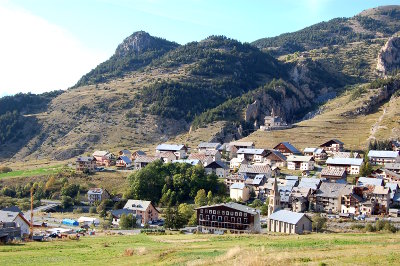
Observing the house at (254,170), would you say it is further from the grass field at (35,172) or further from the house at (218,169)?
the grass field at (35,172)

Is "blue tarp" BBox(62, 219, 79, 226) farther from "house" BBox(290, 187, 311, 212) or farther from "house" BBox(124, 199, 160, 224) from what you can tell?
"house" BBox(290, 187, 311, 212)

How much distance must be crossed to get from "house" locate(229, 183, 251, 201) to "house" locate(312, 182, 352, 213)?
41.3 ft

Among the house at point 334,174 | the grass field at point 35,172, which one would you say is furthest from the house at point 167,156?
the house at point 334,174

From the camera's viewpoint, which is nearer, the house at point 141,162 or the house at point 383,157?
the house at point 383,157

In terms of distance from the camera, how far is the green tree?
82.6 metres

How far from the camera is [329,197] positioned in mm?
80062

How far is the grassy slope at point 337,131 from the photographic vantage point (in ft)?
401

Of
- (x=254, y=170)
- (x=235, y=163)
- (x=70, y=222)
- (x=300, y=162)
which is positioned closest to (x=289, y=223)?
(x=70, y=222)

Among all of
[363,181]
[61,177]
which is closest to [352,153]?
→ [363,181]

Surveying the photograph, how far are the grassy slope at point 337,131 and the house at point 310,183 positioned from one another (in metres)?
34.0

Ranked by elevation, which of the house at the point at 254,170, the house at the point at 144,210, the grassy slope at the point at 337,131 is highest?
the grassy slope at the point at 337,131

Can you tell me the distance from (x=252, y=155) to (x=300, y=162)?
45.4ft

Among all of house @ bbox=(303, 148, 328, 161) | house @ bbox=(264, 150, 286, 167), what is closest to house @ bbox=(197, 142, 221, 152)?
house @ bbox=(264, 150, 286, 167)

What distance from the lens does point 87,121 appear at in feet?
555
